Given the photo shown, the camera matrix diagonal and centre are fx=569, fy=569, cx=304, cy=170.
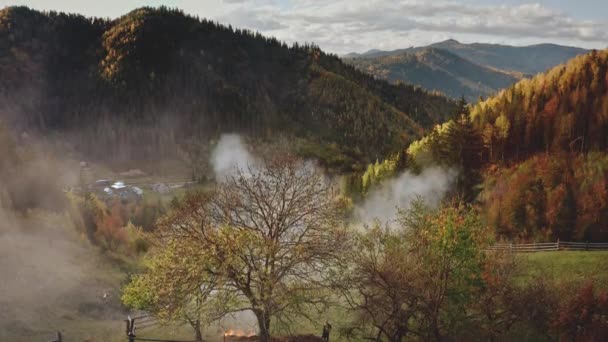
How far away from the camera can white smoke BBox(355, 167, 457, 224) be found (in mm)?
90075

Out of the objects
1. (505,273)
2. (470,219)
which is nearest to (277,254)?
(470,219)

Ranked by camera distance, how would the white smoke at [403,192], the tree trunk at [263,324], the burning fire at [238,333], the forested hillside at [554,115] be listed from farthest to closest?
1. the white smoke at [403,192]
2. the forested hillside at [554,115]
3. the burning fire at [238,333]
4. the tree trunk at [263,324]

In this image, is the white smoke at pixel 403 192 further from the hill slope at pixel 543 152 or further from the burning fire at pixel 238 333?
the burning fire at pixel 238 333

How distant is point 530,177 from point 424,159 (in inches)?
987

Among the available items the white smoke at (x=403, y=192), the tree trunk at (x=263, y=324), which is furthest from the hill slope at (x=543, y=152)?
the tree trunk at (x=263, y=324)

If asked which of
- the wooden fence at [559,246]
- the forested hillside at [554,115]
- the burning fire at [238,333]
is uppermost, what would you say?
the forested hillside at [554,115]

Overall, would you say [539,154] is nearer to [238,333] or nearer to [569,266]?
[569,266]

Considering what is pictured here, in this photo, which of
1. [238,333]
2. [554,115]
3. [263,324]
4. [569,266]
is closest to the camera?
[263,324]

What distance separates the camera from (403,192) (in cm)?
9769

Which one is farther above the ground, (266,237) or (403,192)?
(266,237)

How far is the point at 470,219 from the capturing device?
43.4m

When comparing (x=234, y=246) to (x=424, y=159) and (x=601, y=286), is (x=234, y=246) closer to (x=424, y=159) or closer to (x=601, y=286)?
(x=601, y=286)

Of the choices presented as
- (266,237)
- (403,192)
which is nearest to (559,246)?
(403,192)

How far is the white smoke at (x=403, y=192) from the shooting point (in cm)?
9007
